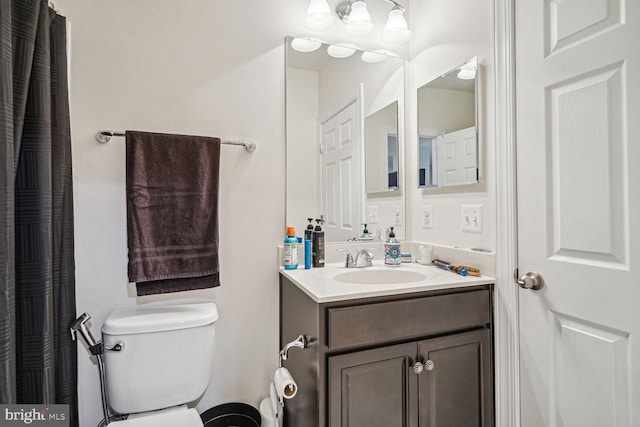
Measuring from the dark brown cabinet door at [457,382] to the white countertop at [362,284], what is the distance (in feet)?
0.70

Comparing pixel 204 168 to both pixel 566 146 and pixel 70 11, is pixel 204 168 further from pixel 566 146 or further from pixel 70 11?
pixel 566 146

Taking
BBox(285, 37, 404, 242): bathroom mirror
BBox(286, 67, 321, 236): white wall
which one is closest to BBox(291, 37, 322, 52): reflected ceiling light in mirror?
BBox(285, 37, 404, 242): bathroom mirror

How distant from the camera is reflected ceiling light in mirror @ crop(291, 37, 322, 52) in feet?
5.42

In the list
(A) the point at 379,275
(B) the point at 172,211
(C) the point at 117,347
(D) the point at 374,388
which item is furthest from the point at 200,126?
(D) the point at 374,388

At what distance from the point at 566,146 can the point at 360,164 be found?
92 centimetres

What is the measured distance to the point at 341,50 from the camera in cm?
175

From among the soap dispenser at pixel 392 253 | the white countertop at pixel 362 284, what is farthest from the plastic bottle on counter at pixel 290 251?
the soap dispenser at pixel 392 253

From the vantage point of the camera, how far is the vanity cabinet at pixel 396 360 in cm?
113

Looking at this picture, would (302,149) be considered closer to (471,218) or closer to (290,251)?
(290,251)

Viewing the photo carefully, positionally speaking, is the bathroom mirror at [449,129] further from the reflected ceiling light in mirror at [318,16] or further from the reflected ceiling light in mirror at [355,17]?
the reflected ceiling light in mirror at [318,16]

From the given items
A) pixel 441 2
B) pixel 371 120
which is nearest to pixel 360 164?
pixel 371 120

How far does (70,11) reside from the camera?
4.31ft

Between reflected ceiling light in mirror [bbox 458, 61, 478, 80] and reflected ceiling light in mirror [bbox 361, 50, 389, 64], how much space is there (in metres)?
0.49

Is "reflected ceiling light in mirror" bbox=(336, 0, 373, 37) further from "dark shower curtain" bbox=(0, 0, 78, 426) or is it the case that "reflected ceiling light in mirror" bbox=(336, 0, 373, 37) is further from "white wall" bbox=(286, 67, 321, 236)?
"dark shower curtain" bbox=(0, 0, 78, 426)
